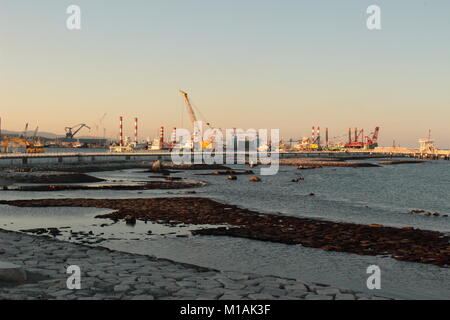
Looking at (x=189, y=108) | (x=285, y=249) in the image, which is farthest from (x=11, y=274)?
(x=189, y=108)

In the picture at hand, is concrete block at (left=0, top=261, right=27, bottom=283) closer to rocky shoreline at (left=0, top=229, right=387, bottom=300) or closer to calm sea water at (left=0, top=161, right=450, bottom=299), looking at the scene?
rocky shoreline at (left=0, top=229, right=387, bottom=300)

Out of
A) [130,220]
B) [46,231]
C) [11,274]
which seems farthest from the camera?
[130,220]

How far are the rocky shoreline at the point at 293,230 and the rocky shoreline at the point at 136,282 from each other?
25.8ft

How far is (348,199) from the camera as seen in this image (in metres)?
44.9

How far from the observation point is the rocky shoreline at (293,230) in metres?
19.4

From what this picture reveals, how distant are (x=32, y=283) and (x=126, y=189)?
3805cm

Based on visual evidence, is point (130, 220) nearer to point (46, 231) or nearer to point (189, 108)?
point (46, 231)

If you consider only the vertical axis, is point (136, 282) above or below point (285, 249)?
above

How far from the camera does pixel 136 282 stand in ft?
39.3

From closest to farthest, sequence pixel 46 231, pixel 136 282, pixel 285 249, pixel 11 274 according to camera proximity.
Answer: pixel 11 274
pixel 136 282
pixel 285 249
pixel 46 231

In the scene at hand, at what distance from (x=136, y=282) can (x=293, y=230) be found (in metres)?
13.5

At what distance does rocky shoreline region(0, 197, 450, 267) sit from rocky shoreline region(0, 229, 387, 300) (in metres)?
7.88
